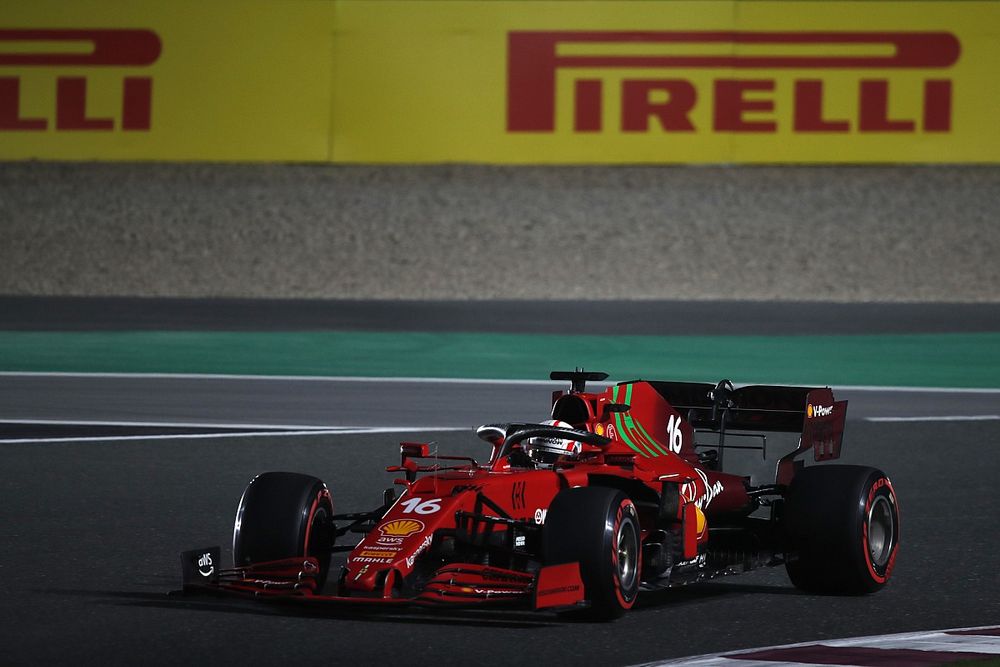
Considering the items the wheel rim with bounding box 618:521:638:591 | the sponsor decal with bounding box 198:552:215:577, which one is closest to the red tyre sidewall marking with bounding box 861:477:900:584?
the wheel rim with bounding box 618:521:638:591

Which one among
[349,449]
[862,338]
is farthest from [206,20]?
[349,449]

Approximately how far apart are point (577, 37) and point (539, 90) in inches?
31.1

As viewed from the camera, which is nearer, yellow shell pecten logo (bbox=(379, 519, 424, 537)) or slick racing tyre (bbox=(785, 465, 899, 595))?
yellow shell pecten logo (bbox=(379, 519, 424, 537))

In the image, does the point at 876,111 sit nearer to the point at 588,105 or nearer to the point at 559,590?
the point at 588,105

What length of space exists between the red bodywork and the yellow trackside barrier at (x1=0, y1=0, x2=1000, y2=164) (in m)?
14.6

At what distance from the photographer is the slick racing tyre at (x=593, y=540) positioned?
632cm

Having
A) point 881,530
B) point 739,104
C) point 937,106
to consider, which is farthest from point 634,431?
point 937,106

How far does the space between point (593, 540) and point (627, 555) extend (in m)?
0.33

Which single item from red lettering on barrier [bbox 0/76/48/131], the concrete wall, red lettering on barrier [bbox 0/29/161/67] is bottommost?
the concrete wall

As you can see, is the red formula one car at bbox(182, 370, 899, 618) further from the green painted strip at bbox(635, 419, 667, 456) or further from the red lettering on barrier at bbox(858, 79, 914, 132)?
the red lettering on barrier at bbox(858, 79, 914, 132)

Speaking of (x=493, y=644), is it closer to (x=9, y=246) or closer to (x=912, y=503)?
(x=912, y=503)

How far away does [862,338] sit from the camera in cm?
1884

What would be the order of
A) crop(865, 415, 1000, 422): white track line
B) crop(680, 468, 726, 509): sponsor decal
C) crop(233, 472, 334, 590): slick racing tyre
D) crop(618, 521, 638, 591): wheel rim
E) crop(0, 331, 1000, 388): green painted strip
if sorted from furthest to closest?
1. crop(0, 331, 1000, 388): green painted strip
2. crop(865, 415, 1000, 422): white track line
3. crop(680, 468, 726, 509): sponsor decal
4. crop(233, 472, 334, 590): slick racing tyre
5. crop(618, 521, 638, 591): wheel rim

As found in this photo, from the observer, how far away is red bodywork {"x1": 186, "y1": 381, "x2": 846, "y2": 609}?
6.35 meters
